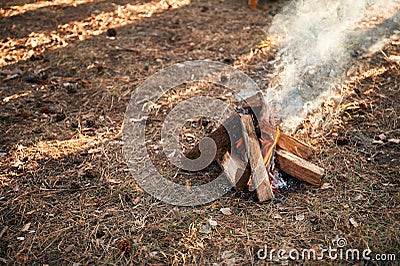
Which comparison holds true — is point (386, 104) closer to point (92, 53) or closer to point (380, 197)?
point (380, 197)

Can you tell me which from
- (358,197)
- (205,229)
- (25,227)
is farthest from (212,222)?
(25,227)

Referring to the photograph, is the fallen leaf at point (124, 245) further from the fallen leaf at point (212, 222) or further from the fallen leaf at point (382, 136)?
the fallen leaf at point (382, 136)

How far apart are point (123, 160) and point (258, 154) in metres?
1.01

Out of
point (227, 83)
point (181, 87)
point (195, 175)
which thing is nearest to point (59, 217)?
point (195, 175)

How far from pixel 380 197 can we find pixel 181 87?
6.53 feet

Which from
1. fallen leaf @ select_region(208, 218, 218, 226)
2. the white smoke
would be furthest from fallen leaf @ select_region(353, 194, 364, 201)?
fallen leaf @ select_region(208, 218, 218, 226)

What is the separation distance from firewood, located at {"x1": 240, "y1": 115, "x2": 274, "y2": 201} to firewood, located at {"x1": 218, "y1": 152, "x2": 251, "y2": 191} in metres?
0.06

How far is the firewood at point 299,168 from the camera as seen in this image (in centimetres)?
267

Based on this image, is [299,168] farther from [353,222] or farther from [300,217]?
[353,222]

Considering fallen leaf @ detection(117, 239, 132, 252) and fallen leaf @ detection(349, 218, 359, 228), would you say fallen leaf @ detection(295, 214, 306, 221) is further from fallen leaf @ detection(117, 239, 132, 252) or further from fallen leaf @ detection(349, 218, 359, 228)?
fallen leaf @ detection(117, 239, 132, 252)

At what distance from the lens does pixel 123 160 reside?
302cm

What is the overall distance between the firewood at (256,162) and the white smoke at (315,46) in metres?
0.56

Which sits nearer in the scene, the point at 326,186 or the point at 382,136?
the point at 326,186

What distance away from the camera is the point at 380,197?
2625 mm
